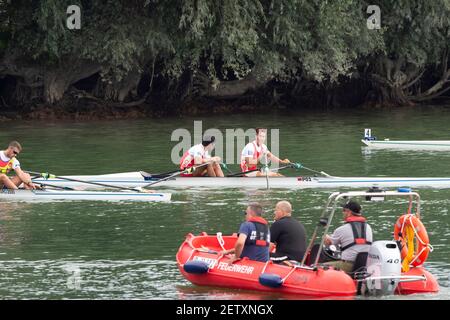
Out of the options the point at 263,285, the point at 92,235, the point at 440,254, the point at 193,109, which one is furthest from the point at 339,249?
the point at 193,109

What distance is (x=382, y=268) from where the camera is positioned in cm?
1944

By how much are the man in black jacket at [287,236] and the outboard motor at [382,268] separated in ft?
4.11

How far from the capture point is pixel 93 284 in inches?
823

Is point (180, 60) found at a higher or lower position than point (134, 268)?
higher

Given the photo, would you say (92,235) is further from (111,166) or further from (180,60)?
(180,60)

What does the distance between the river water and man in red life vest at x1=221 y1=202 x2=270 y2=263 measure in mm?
614

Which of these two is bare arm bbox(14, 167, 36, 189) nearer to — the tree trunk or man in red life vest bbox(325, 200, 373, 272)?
man in red life vest bbox(325, 200, 373, 272)

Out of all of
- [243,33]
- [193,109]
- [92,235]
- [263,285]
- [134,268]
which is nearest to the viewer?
[263,285]

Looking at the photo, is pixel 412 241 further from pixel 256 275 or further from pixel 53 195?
pixel 53 195

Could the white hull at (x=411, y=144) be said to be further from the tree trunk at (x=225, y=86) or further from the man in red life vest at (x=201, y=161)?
the tree trunk at (x=225, y=86)

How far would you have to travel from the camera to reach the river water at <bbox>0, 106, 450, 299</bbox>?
21.1 metres

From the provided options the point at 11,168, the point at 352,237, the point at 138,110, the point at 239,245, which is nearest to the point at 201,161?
the point at 11,168

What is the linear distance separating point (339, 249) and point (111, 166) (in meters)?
17.5

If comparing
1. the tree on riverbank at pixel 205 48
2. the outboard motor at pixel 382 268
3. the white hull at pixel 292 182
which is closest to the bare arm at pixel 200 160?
the white hull at pixel 292 182
